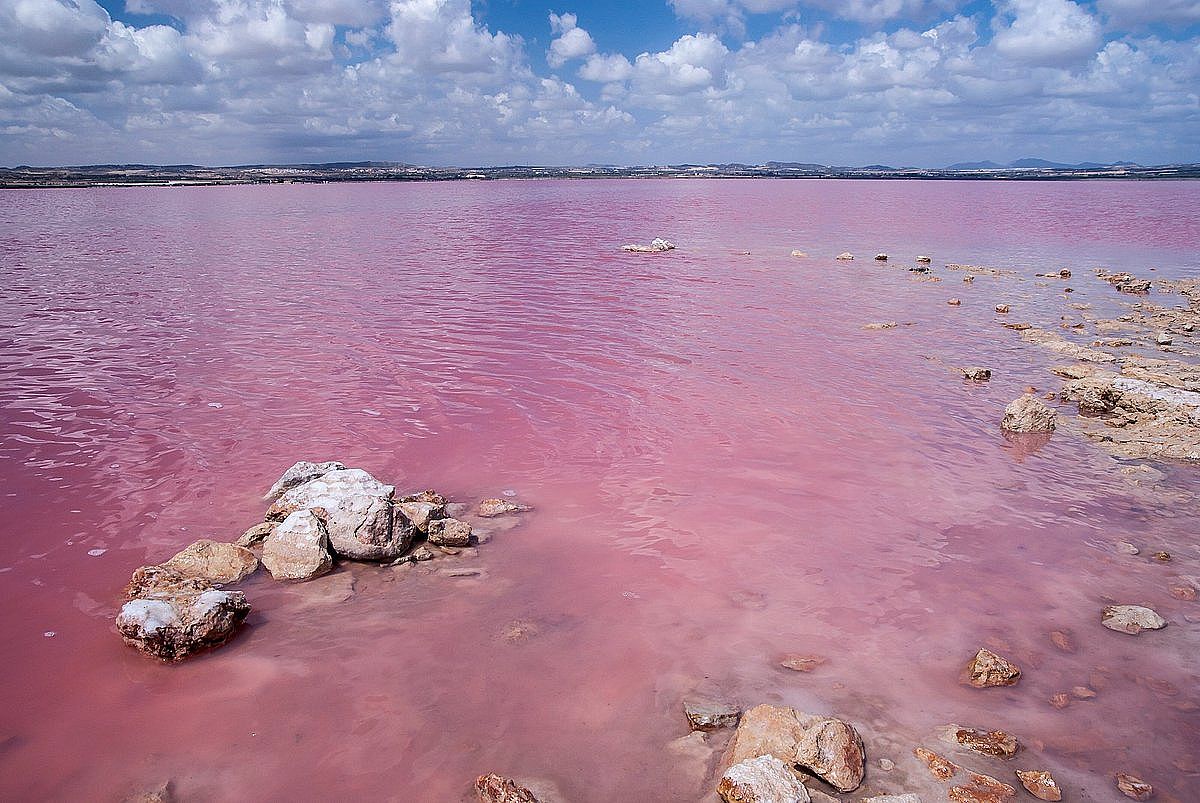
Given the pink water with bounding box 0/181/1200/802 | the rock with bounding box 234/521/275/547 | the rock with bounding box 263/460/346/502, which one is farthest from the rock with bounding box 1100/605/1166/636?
the rock with bounding box 234/521/275/547

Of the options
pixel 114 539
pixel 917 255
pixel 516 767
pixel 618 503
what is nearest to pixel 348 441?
pixel 114 539

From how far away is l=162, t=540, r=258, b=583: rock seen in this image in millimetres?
6105

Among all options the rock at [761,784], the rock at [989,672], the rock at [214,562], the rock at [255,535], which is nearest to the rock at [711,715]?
the rock at [761,784]

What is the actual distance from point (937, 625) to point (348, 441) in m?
7.34

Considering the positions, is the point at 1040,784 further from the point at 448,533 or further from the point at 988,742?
the point at 448,533

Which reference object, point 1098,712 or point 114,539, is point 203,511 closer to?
point 114,539

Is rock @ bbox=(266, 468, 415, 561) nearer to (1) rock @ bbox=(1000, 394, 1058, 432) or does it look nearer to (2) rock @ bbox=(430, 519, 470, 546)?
(2) rock @ bbox=(430, 519, 470, 546)

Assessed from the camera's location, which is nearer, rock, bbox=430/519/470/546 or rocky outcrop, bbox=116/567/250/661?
rocky outcrop, bbox=116/567/250/661

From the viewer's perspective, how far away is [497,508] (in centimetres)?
761

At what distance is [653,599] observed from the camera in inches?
242

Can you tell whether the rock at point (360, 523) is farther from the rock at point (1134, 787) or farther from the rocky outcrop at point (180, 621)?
the rock at point (1134, 787)

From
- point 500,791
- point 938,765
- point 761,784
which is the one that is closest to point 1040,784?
point 938,765

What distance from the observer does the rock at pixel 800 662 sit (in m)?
5.23

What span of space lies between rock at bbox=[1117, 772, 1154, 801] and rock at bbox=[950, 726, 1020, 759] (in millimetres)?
567
